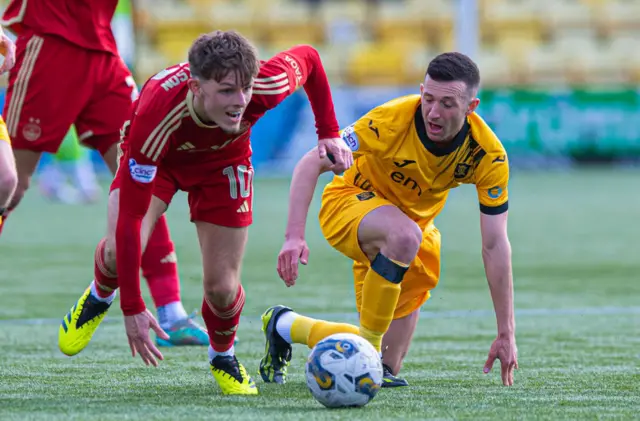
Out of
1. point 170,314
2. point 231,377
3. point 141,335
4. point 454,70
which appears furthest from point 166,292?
point 454,70

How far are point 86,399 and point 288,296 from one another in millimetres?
3186

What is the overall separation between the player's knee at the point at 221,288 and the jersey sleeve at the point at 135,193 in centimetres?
52

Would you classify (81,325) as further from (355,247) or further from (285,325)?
(355,247)

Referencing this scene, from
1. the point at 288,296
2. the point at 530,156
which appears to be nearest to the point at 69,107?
the point at 288,296

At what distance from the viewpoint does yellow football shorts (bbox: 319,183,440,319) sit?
5.07 m

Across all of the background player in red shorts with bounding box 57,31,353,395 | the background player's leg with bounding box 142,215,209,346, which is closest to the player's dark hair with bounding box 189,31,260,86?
the background player in red shorts with bounding box 57,31,353,395

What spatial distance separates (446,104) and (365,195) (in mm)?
648

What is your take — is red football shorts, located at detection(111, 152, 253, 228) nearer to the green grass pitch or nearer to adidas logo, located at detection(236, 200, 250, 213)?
adidas logo, located at detection(236, 200, 250, 213)

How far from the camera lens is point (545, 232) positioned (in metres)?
11.4

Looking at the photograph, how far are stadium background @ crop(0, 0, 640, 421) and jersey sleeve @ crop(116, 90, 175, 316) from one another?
40 cm

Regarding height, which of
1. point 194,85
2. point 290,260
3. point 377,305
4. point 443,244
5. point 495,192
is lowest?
point 443,244

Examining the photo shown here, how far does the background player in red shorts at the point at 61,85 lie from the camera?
19.8 feet

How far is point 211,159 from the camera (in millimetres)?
4746

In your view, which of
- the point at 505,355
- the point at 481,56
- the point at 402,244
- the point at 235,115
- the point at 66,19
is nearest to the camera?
the point at 235,115
